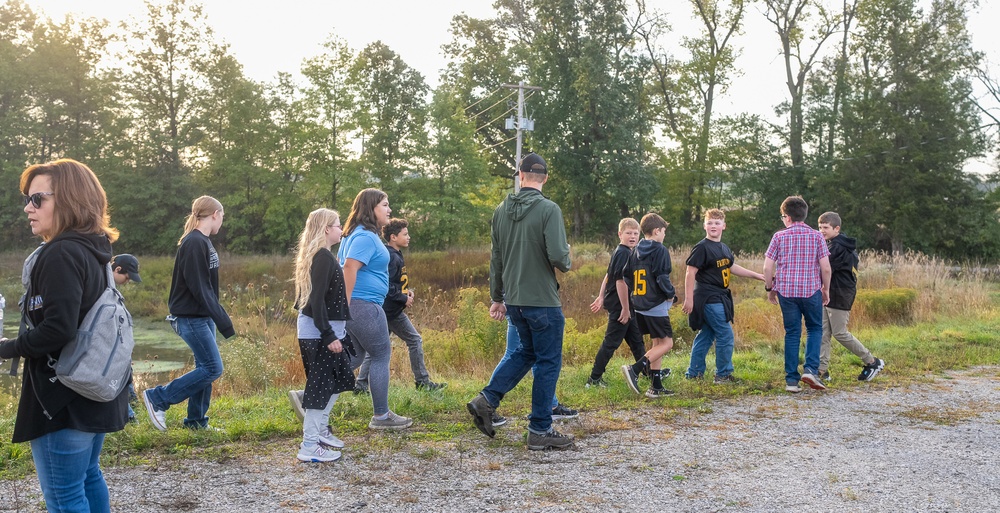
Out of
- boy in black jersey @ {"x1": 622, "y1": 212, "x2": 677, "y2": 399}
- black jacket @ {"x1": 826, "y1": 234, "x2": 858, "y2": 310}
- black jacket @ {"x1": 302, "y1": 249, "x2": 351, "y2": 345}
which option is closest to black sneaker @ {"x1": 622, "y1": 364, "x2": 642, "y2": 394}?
boy in black jersey @ {"x1": 622, "y1": 212, "x2": 677, "y2": 399}

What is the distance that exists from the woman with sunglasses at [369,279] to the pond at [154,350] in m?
6.81

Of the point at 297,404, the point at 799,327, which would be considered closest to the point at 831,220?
the point at 799,327

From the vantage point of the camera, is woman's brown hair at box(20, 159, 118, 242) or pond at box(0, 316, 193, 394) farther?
pond at box(0, 316, 193, 394)

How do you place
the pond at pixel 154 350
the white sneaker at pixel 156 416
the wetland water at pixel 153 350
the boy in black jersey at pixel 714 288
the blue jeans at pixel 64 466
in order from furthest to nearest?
the pond at pixel 154 350
the wetland water at pixel 153 350
the boy in black jersey at pixel 714 288
the white sneaker at pixel 156 416
the blue jeans at pixel 64 466

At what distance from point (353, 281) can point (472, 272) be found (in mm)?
20832

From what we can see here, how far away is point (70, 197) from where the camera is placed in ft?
9.86

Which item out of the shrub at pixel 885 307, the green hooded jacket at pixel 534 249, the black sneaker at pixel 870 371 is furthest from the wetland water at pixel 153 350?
the shrub at pixel 885 307

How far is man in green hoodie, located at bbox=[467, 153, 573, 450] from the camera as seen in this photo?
5.45 metres

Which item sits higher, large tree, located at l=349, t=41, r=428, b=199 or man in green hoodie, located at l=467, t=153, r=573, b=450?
large tree, located at l=349, t=41, r=428, b=199

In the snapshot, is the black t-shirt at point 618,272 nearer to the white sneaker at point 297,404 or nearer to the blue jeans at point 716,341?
the blue jeans at point 716,341

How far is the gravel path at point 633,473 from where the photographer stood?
440 cm

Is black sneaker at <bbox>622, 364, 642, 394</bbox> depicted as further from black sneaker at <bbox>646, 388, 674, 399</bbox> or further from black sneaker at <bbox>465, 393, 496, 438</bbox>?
black sneaker at <bbox>465, 393, 496, 438</bbox>

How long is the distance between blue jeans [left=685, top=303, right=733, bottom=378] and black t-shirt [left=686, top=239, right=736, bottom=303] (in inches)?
4.8

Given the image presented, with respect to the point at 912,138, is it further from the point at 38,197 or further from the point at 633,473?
the point at 38,197
